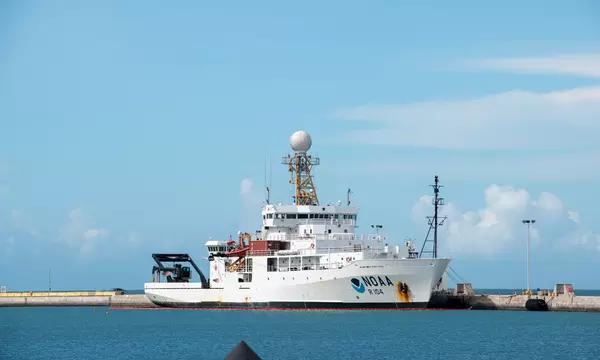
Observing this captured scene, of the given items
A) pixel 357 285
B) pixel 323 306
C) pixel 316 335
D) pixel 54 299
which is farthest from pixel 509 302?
pixel 54 299

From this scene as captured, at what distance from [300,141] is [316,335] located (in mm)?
26423

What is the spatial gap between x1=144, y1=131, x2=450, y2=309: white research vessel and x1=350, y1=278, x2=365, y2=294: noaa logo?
6cm

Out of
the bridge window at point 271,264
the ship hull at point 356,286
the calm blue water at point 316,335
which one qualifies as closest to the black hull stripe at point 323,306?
the ship hull at point 356,286

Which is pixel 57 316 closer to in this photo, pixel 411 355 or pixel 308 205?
pixel 308 205

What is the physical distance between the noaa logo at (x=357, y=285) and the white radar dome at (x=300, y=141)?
49.3 feet

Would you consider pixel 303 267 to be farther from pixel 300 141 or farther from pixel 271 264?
pixel 300 141

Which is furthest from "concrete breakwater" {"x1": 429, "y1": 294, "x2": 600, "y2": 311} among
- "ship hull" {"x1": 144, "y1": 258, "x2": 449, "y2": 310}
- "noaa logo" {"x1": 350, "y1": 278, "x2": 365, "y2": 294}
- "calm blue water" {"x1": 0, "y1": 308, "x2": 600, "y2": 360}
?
"noaa logo" {"x1": 350, "y1": 278, "x2": 365, "y2": 294}

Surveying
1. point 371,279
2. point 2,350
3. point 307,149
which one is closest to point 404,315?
point 371,279

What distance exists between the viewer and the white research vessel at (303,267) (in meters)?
69.4

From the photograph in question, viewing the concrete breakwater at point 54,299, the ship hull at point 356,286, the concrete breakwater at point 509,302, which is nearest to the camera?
the ship hull at point 356,286

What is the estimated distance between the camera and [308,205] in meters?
78.0

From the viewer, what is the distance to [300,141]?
8138 centimetres

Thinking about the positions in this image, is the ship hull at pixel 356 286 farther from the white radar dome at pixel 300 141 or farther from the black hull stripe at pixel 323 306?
the white radar dome at pixel 300 141

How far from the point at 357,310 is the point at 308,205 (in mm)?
9693
